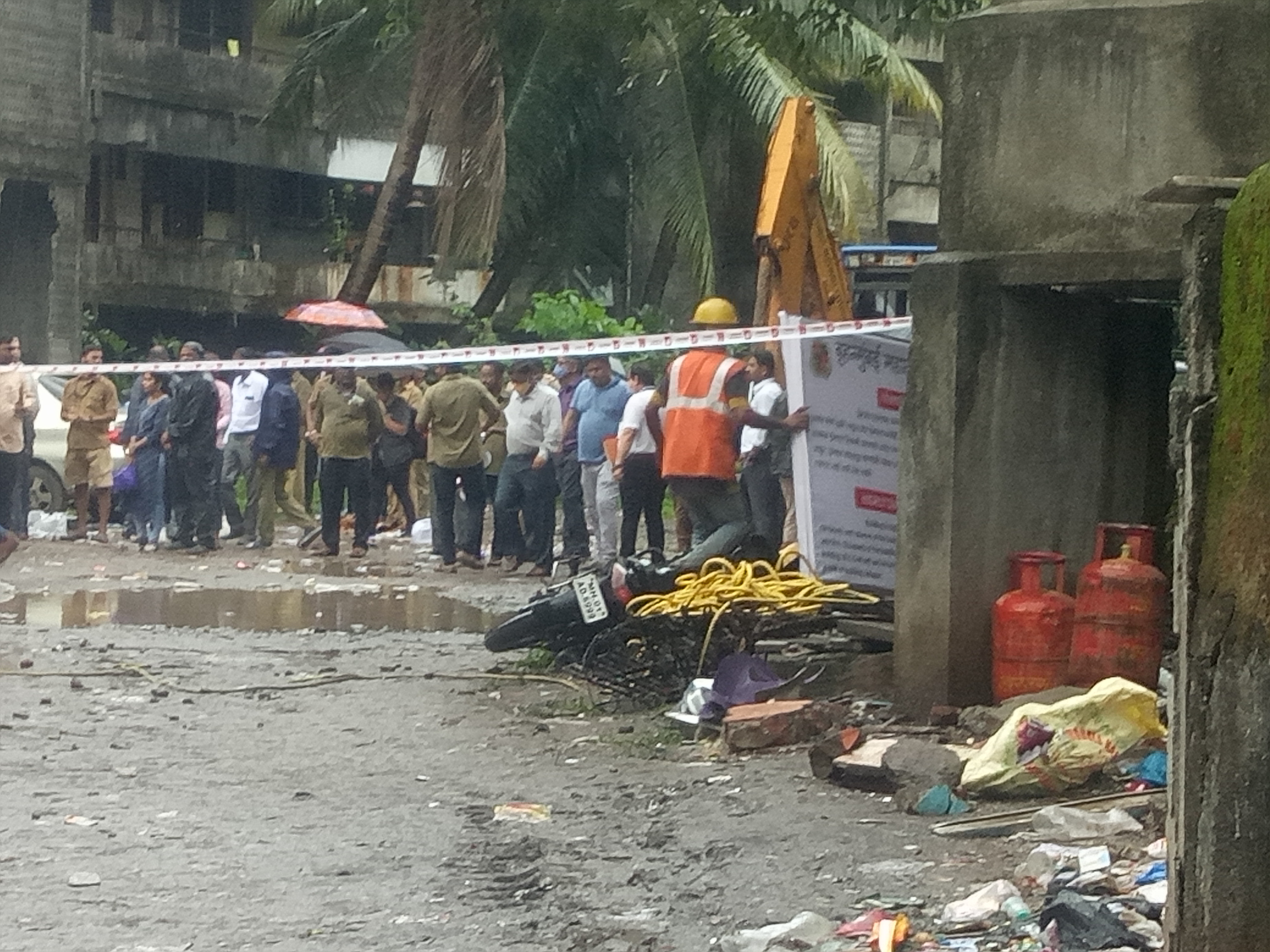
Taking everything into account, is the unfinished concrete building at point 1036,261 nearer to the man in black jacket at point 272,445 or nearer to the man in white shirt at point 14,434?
the man in black jacket at point 272,445

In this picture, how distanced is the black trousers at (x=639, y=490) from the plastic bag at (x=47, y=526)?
7.04m

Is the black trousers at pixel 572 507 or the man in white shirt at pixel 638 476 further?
the black trousers at pixel 572 507

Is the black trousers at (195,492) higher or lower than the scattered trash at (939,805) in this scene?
higher

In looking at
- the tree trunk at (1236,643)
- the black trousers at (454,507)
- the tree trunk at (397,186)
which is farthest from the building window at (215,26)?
the tree trunk at (1236,643)

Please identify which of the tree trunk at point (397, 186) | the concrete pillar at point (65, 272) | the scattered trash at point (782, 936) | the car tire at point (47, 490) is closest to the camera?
the scattered trash at point (782, 936)

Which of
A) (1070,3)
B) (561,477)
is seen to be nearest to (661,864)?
(1070,3)

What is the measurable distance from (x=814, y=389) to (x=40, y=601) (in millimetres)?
6375

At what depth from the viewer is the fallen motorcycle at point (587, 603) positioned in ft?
32.3

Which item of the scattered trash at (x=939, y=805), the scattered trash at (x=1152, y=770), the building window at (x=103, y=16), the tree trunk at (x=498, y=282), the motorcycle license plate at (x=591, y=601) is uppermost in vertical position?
the building window at (x=103, y=16)

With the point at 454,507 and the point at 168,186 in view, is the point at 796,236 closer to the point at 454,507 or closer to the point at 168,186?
the point at 454,507

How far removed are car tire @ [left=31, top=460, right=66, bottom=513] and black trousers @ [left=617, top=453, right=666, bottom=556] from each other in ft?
24.9

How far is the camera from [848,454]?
9.99 meters

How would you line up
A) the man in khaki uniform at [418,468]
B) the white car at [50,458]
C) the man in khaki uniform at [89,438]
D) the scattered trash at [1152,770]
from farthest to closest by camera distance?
1. the man in khaki uniform at [418,468]
2. the white car at [50,458]
3. the man in khaki uniform at [89,438]
4. the scattered trash at [1152,770]

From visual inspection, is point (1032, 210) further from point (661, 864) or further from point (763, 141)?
point (763, 141)
